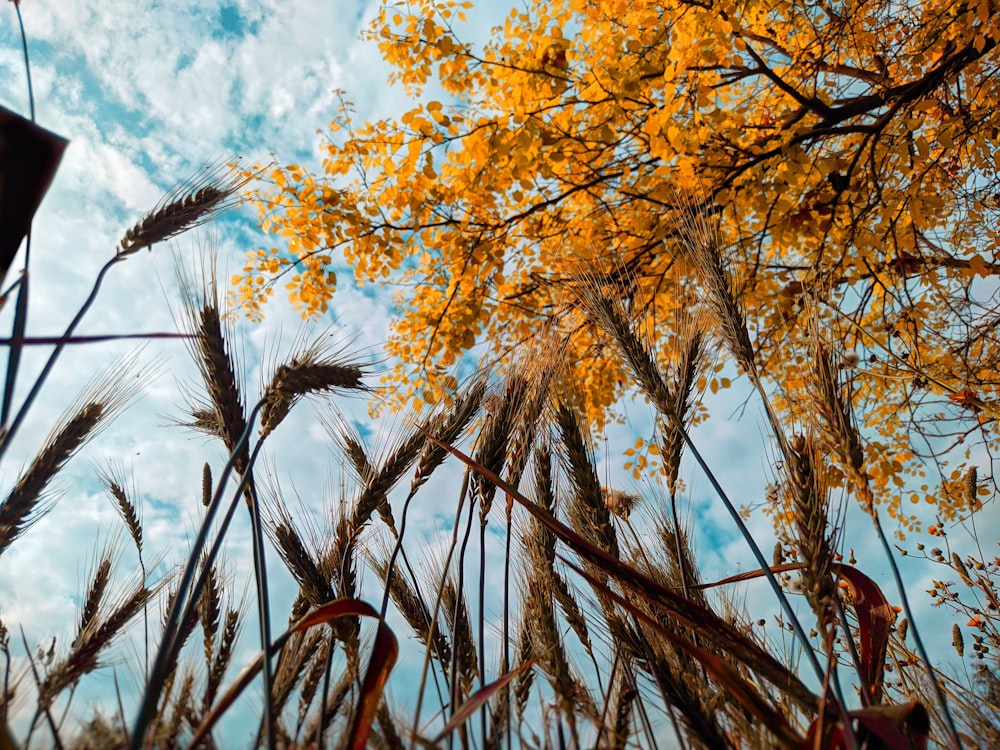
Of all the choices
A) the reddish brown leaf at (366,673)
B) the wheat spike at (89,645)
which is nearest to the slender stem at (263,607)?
the reddish brown leaf at (366,673)

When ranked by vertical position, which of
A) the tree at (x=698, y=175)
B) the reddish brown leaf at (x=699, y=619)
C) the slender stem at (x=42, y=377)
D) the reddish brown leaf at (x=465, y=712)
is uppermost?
the tree at (x=698, y=175)

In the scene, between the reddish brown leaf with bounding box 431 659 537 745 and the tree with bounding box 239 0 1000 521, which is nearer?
the reddish brown leaf with bounding box 431 659 537 745

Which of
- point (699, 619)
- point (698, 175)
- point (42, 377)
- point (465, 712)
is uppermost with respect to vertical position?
point (698, 175)

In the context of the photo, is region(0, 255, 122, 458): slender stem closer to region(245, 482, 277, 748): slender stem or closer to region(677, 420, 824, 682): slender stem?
region(245, 482, 277, 748): slender stem

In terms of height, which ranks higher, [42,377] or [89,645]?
[42,377]

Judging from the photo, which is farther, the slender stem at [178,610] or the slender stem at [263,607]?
the slender stem at [263,607]

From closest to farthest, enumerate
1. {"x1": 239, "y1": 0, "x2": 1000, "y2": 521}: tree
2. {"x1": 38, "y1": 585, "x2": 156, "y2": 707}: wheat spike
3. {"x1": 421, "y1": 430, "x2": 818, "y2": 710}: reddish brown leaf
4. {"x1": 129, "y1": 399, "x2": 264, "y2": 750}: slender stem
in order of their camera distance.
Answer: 1. {"x1": 129, "y1": 399, "x2": 264, "y2": 750}: slender stem
2. {"x1": 421, "y1": 430, "x2": 818, "y2": 710}: reddish brown leaf
3. {"x1": 38, "y1": 585, "x2": 156, "y2": 707}: wheat spike
4. {"x1": 239, "y1": 0, "x2": 1000, "y2": 521}: tree

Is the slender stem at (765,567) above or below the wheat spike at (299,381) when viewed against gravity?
below

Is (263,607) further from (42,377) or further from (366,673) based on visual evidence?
(42,377)

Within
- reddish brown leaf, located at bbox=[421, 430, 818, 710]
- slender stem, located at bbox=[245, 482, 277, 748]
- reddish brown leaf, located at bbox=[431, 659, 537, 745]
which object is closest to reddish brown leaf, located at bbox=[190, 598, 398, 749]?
slender stem, located at bbox=[245, 482, 277, 748]

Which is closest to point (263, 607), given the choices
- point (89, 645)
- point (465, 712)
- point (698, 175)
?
point (465, 712)

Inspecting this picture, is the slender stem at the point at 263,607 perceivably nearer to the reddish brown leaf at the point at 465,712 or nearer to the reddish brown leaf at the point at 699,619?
the reddish brown leaf at the point at 465,712

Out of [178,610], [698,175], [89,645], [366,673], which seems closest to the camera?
[178,610]

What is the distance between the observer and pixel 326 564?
161cm
